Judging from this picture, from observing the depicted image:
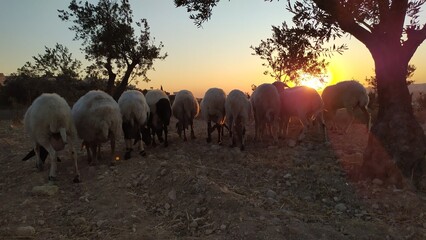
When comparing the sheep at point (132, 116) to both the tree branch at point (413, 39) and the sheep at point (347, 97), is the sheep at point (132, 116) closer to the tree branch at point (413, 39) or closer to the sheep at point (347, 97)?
the sheep at point (347, 97)

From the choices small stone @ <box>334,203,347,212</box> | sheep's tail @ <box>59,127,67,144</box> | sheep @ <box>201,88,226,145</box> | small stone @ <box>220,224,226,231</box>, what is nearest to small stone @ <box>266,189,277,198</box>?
small stone @ <box>334,203,347,212</box>

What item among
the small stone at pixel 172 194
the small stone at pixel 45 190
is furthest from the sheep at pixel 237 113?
the small stone at pixel 45 190

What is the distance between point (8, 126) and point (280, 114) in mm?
12282

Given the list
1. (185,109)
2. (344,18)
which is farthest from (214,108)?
(344,18)

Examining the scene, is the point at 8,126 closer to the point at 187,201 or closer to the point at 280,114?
the point at 280,114

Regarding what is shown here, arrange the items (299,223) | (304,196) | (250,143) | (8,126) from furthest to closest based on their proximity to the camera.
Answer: (8,126), (250,143), (304,196), (299,223)

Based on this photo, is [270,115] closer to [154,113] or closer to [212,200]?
[154,113]

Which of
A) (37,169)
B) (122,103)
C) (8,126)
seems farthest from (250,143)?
(8,126)

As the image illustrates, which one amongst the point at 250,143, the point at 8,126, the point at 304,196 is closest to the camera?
the point at 304,196

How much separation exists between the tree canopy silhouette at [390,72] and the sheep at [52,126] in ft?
18.0

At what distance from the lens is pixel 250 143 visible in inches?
508

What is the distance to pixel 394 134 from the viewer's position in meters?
8.62

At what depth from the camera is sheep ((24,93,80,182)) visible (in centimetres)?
927

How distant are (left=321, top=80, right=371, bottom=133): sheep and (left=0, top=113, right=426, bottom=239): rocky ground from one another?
3365mm
